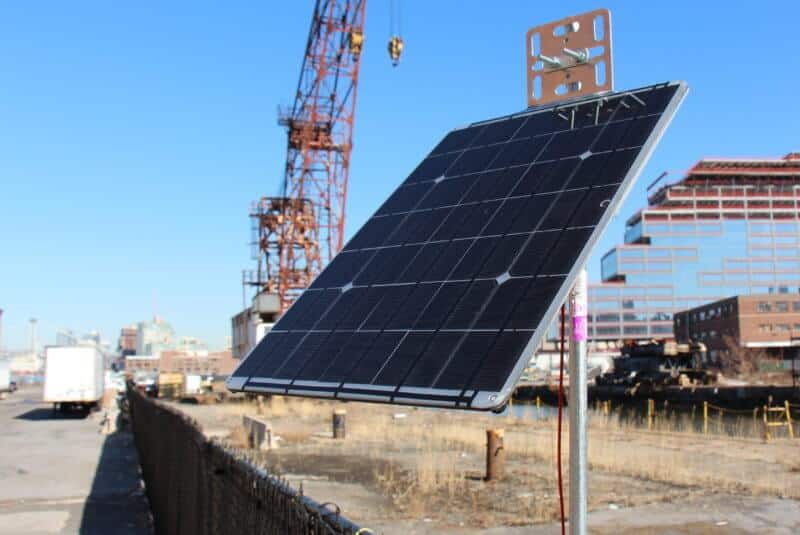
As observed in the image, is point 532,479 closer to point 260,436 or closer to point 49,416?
point 260,436

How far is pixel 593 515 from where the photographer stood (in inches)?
573

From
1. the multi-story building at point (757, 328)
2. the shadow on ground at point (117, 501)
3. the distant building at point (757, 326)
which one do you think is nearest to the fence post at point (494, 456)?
the shadow on ground at point (117, 501)

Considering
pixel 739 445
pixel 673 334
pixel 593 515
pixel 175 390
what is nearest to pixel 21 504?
pixel 593 515

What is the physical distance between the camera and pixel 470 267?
652 cm

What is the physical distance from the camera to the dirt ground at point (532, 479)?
46.4ft

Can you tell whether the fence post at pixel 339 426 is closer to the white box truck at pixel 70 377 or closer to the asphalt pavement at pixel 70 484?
the asphalt pavement at pixel 70 484

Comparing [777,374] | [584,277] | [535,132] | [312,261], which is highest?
[312,261]

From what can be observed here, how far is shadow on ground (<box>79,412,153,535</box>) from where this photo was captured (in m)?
15.0

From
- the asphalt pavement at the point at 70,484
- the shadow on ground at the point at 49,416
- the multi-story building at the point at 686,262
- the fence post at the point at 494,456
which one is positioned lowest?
the shadow on ground at the point at 49,416

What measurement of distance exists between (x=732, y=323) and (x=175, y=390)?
312 ft

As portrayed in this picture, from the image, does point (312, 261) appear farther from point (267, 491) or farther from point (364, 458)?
point (267, 491)

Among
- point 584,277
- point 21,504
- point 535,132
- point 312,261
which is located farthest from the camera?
point 312,261

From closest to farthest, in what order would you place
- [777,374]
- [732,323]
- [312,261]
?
[312,261]
[777,374]
[732,323]

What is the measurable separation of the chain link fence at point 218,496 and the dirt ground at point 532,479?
2101mm
